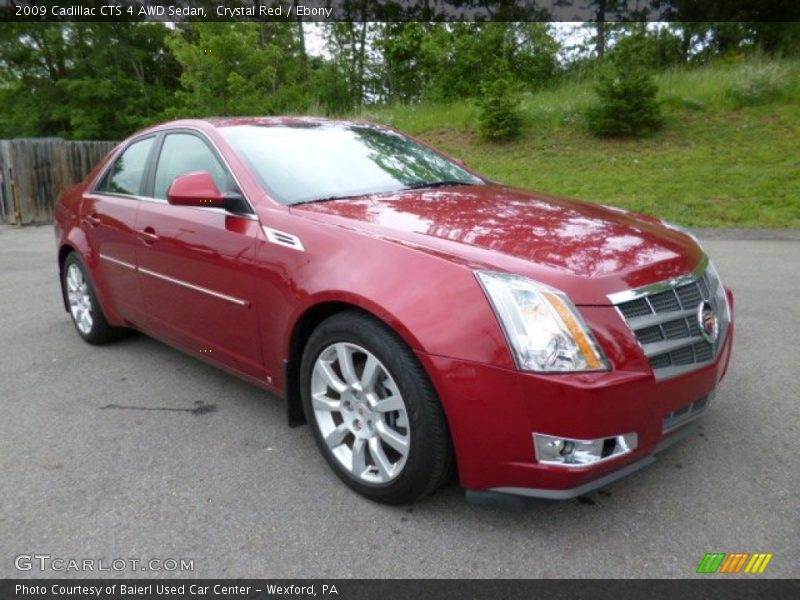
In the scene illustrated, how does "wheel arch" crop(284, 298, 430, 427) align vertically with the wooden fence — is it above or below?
above

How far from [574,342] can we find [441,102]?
20.5 m

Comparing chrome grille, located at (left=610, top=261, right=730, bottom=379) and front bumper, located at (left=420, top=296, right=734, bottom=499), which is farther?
chrome grille, located at (left=610, top=261, right=730, bottom=379)

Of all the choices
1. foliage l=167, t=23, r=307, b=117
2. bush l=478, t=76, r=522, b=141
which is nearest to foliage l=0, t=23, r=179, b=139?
foliage l=167, t=23, r=307, b=117

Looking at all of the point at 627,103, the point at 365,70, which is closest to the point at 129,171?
the point at 627,103

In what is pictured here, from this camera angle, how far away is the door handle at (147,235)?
369 cm

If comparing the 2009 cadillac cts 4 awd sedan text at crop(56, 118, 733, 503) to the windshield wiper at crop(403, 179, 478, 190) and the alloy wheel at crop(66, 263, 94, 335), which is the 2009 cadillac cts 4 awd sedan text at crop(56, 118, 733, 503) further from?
the alloy wheel at crop(66, 263, 94, 335)

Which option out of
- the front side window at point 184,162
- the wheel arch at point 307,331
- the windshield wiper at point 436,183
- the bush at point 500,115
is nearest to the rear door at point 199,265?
the front side window at point 184,162

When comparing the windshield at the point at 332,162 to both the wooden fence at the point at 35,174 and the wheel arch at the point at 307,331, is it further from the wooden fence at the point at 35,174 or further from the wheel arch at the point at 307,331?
the wooden fence at the point at 35,174

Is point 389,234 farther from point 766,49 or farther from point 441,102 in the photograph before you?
point 766,49

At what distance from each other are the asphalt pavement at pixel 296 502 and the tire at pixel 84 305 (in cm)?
73

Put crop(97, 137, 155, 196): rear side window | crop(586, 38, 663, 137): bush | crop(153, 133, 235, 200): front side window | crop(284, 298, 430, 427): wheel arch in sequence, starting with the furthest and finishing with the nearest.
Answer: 1. crop(586, 38, 663, 137): bush
2. crop(97, 137, 155, 196): rear side window
3. crop(153, 133, 235, 200): front side window
4. crop(284, 298, 430, 427): wheel arch

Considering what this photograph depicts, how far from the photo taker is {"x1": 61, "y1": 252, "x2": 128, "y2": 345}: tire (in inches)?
183

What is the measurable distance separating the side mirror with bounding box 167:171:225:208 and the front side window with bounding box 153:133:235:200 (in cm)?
18
